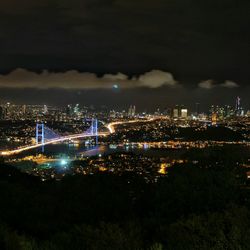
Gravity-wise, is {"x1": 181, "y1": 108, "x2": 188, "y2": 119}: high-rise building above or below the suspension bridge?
above

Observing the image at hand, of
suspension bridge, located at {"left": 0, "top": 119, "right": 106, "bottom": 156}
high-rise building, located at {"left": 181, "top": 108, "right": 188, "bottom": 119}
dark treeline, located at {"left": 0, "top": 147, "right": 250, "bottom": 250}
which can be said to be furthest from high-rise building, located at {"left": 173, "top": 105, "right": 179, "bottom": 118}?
dark treeline, located at {"left": 0, "top": 147, "right": 250, "bottom": 250}

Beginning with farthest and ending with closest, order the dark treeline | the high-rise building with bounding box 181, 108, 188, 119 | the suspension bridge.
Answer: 1. the high-rise building with bounding box 181, 108, 188, 119
2. the suspension bridge
3. the dark treeline

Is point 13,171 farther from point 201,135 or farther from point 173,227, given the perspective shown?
point 201,135

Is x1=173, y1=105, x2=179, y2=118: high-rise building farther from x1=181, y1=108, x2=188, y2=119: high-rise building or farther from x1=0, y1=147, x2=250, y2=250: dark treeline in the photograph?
x1=0, y1=147, x2=250, y2=250: dark treeline

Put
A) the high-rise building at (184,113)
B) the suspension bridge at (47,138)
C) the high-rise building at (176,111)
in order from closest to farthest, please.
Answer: the suspension bridge at (47,138) → the high-rise building at (176,111) → the high-rise building at (184,113)

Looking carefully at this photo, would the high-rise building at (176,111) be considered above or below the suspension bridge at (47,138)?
above

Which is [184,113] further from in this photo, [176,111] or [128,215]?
[128,215]

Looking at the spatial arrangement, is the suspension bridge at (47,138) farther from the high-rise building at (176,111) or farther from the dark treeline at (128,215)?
the high-rise building at (176,111)

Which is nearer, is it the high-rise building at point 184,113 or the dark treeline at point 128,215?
the dark treeline at point 128,215

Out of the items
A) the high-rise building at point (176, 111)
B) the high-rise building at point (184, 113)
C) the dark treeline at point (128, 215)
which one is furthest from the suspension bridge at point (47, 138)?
the high-rise building at point (184, 113)
